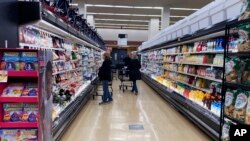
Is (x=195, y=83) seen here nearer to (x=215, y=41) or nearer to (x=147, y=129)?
(x=215, y=41)

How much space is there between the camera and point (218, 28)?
14.3 feet

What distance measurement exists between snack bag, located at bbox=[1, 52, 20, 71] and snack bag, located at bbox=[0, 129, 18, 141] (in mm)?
666

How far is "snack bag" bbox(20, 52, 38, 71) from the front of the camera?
2768mm

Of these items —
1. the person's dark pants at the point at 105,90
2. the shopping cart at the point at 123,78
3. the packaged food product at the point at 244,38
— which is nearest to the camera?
the packaged food product at the point at 244,38

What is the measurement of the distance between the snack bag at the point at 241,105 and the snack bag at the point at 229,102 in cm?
10

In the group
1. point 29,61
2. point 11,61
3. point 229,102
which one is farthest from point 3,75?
point 229,102

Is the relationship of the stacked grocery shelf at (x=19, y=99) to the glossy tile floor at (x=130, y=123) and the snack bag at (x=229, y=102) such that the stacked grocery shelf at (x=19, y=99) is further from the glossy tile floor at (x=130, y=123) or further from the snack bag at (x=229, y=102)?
the snack bag at (x=229, y=102)

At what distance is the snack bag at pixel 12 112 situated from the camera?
110 inches

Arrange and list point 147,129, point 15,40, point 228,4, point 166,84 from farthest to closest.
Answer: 1. point 166,84
2. point 147,129
3. point 228,4
4. point 15,40

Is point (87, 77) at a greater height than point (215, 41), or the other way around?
point (215, 41)

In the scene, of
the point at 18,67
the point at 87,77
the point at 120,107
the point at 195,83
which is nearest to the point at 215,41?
the point at 195,83

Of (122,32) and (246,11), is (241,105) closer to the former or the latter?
(246,11)

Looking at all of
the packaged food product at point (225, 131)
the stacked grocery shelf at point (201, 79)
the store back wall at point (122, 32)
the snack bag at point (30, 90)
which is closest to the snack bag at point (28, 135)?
the snack bag at point (30, 90)

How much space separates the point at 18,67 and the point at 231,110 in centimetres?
236
